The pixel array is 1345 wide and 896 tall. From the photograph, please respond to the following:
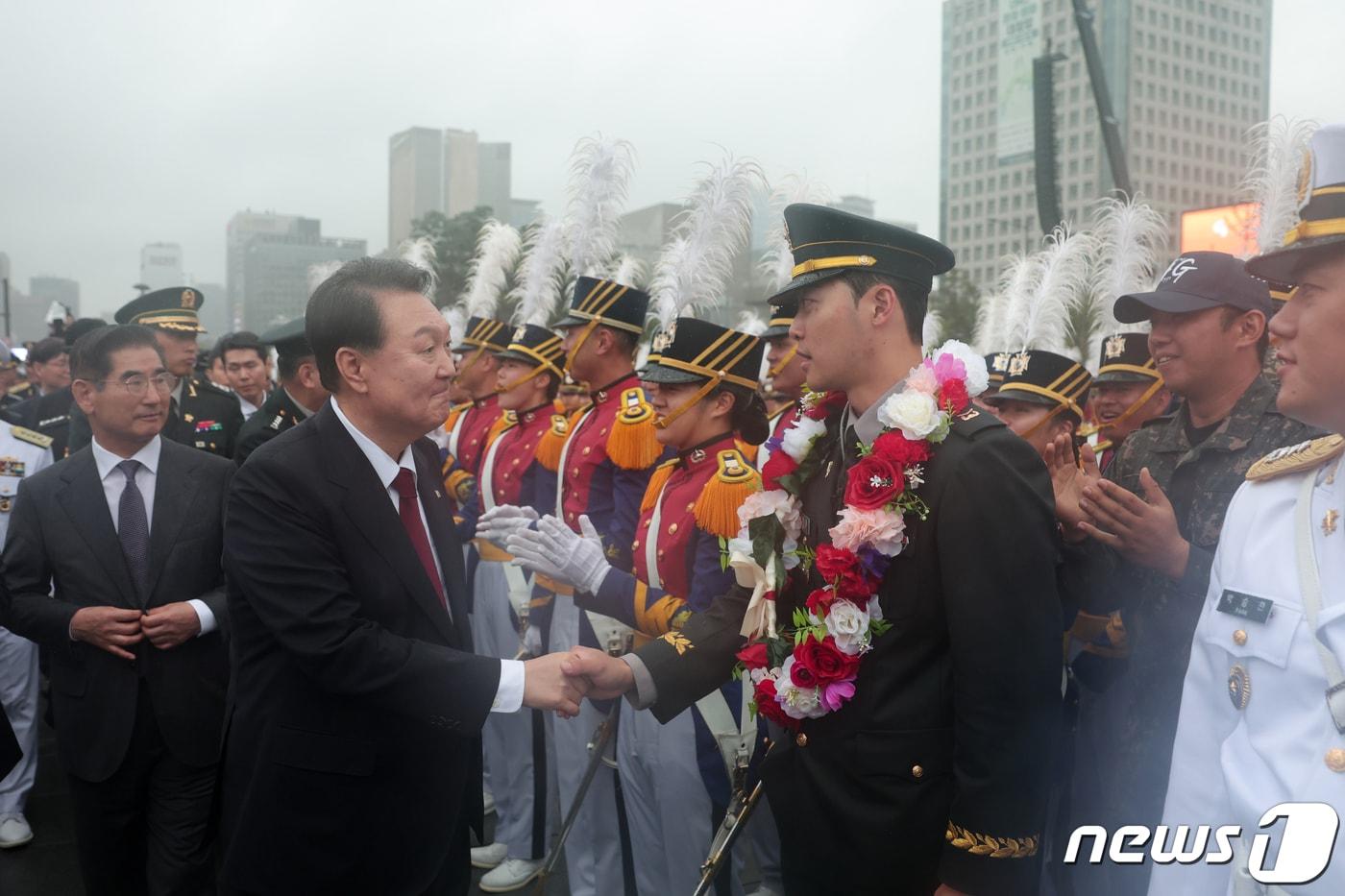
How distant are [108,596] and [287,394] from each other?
1617 mm

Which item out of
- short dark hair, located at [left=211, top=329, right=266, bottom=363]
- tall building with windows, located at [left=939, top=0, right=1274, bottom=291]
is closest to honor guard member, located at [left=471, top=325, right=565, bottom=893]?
short dark hair, located at [left=211, top=329, right=266, bottom=363]

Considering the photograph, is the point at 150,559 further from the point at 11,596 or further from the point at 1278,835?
the point at 1278,835

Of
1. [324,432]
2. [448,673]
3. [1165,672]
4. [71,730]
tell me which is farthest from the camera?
[71,730]

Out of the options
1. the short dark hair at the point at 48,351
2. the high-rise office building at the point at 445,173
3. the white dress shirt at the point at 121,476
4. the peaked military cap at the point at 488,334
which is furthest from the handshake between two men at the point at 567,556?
the high-rise office building at the point at 445,173

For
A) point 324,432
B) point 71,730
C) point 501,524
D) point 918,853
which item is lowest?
point 71,730

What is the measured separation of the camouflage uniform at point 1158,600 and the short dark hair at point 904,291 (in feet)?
3.66

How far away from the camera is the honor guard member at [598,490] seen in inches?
185

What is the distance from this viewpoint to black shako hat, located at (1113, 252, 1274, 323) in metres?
3.41

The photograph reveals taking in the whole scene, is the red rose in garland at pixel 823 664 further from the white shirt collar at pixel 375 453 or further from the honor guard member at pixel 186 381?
Result: the honor guard member at pixel 186 381

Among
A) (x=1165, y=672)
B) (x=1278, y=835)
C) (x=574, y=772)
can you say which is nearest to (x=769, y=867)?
(x=574, y=772)

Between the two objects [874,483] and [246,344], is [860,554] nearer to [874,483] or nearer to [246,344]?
[874,483]

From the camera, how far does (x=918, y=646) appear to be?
2.36 meters

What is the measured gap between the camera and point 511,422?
7059 mm

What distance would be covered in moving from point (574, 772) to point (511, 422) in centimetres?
291
